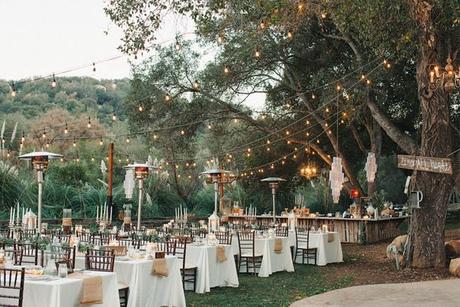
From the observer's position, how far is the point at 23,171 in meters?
17.8

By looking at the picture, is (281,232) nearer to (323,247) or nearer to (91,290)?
(323,247)

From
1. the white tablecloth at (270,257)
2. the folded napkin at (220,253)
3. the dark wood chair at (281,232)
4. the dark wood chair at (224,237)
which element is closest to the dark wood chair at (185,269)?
the folded napkin at (220,253)

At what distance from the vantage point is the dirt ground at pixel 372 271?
34.9 ft

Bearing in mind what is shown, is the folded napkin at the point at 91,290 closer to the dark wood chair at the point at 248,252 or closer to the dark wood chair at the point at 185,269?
the dark wood chair at the point at 185,269

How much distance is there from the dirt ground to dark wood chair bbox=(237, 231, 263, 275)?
4.41ft

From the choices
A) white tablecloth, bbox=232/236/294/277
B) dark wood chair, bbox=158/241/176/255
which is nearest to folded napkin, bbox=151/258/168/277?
dark wood chair, bbox=158/241/176/255

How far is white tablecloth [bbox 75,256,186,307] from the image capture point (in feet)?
24.4

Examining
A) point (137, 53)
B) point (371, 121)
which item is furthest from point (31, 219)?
point (371, 121)

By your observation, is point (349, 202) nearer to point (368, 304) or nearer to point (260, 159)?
point (260, 159)

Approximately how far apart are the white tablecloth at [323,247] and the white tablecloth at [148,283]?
599 centimetres

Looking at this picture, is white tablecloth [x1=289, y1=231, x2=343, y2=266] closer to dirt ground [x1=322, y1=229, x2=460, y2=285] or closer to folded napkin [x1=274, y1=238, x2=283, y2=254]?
dirt ground [x1=322, y1=229, x2=460, y2=285]

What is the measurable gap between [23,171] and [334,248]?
9216 millimetres

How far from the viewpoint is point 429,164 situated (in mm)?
11086

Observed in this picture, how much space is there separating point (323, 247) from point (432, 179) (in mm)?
3141
